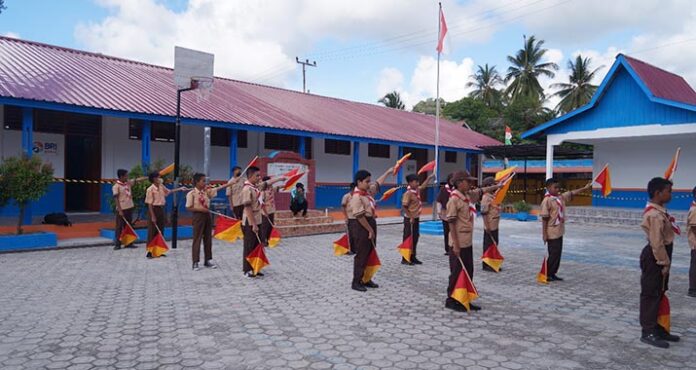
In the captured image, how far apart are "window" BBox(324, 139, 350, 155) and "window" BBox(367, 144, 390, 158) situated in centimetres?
135

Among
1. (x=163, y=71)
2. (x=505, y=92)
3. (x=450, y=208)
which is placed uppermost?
(x=505, y=92)

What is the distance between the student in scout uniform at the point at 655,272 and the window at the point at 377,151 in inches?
655

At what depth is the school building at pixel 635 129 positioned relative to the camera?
16.2 meters

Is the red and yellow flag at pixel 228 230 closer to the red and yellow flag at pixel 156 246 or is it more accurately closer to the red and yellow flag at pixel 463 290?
the red and yellow flag at pixel 156 246

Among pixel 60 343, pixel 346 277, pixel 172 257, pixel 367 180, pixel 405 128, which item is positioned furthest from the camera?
pixel 405 128

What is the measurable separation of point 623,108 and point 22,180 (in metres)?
17.3

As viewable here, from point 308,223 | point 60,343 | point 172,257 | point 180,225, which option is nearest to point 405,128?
point 308,223

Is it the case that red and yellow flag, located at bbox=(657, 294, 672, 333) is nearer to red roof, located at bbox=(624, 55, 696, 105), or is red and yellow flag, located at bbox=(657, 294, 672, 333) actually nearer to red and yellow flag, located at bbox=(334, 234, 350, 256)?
red and yellow flag, located at bbox=(334, 234, 350, 256)

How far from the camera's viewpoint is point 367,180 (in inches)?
273

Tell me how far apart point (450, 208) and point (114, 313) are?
3.91 m

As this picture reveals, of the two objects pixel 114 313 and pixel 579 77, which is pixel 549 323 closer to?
pixel 114 313

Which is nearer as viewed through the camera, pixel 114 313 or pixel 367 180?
pixel 114 313

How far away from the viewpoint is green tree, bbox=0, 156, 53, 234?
32.0 ft

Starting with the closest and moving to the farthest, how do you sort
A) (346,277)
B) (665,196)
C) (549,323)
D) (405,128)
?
1. (665,196)
2. (549,323)
3. (346,277)
4. (405,128)
